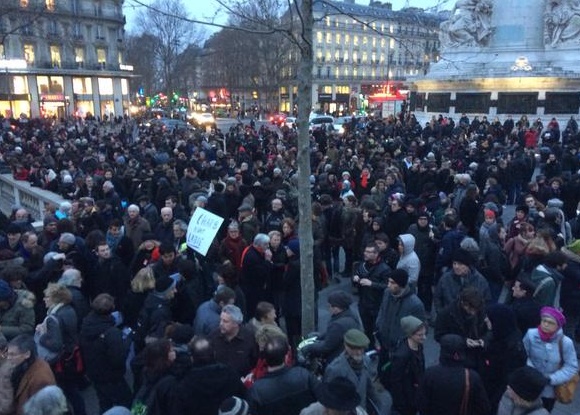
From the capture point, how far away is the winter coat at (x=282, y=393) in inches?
155

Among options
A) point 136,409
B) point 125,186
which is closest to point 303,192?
point 136,409

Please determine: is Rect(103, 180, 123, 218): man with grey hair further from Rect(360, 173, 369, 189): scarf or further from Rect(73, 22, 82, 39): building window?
Rect(73, 22, 82, 39): building window

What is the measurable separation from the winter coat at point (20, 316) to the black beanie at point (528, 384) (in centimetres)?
463

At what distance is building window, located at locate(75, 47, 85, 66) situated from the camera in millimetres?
61938

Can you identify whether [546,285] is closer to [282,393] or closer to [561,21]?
[282,393]

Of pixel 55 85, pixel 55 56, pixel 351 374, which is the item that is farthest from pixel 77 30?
pixel 351 374

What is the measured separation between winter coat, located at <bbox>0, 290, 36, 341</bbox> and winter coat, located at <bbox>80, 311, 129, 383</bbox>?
970 millimetres

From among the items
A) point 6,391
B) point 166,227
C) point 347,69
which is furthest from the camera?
point 347,69

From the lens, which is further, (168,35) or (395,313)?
(168,35)

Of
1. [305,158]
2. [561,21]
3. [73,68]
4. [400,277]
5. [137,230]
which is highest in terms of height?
[561,21]

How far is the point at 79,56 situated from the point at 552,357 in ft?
218

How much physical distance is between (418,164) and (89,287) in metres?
8.66

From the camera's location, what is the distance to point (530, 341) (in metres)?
4.90

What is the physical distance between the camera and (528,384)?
3645 millimetres
